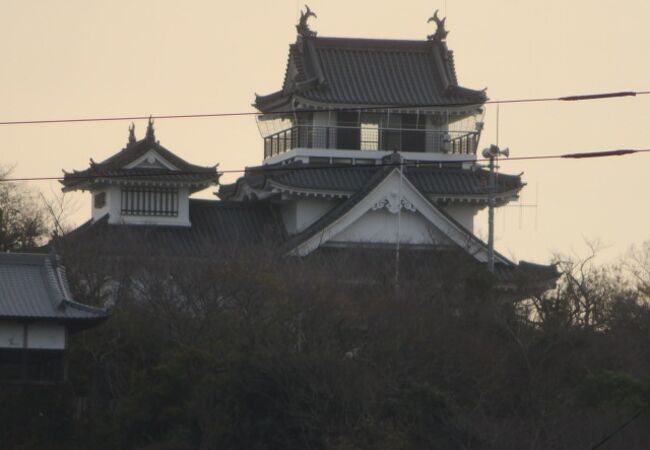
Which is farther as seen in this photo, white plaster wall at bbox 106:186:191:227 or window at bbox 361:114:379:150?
window at bbox 361:114:379:150

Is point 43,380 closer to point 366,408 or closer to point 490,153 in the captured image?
point 366,408

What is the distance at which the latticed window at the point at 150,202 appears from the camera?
43.4 m

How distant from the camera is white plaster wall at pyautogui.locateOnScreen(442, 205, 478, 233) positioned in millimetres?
46094

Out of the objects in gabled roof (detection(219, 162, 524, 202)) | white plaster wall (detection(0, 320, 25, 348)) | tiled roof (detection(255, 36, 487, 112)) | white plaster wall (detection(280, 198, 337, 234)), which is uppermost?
tiled roof (detection(255, 36, 487, 112))

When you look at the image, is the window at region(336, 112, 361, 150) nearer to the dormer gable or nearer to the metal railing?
the metal railing

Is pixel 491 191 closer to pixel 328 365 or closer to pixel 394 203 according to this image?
pixel 394 203

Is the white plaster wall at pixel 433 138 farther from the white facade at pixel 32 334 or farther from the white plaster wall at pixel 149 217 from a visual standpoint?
the white facade at pixel 32 334

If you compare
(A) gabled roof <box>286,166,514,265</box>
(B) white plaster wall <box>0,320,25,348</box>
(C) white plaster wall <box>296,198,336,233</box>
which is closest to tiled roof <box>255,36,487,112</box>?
(C) white plaster wall <box>296,198,336,233</box>

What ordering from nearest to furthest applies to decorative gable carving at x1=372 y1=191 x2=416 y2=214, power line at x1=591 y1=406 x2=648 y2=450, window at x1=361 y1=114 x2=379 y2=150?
power line at x1=591 y1=406 x2=648 y2=450 → decorative gable carving at x1=372 y1=191 x2=416 y2=214 → window at x1=361 y1=114 x2=379 y2=150

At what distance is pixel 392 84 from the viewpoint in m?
47.5

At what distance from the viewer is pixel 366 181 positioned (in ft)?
145

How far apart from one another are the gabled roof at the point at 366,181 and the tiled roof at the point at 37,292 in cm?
986

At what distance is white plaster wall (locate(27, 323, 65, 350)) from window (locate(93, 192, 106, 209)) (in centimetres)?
1173

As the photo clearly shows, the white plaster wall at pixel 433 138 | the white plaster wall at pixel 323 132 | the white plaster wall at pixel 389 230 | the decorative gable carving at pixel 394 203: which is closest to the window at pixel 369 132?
the white plaster wall at pixel 323 132
